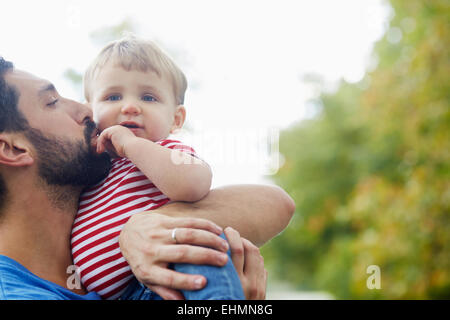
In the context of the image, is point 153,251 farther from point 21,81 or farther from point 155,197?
point 21,81

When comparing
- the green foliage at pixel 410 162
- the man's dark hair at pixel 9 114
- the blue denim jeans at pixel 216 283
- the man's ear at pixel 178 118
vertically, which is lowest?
the blue denim jeans at pixel 216 283

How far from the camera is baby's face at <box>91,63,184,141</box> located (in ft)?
5.08

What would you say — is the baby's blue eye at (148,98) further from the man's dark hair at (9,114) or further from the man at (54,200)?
the man's dark hair at (9,114)

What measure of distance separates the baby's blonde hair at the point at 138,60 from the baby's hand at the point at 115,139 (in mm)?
294

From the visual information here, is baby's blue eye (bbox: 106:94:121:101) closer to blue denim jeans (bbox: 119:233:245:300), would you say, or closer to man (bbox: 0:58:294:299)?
man (bbox: 0:58:294:299)

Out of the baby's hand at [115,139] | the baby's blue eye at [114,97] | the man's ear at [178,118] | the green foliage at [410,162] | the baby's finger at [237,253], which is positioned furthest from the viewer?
the green foliage at [410,162]

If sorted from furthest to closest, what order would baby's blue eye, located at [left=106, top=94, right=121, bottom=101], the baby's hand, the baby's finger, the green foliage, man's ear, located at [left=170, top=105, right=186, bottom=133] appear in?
the green foliage < man's ear, located at [left=170, top=105, right=186, bottom=133] < baby's blue eye, located at [left=106, top=94, right=121, bottom=101] < the baby's hand < the baby's finger

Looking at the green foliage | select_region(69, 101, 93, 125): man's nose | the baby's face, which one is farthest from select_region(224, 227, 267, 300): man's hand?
the green foliage

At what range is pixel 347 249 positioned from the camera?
400 inches

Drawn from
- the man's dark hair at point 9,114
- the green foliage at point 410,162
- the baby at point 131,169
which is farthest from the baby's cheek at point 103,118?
the green foliage at point 410,162

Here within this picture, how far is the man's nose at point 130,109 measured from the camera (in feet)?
5.00

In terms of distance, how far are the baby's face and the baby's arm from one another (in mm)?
181
